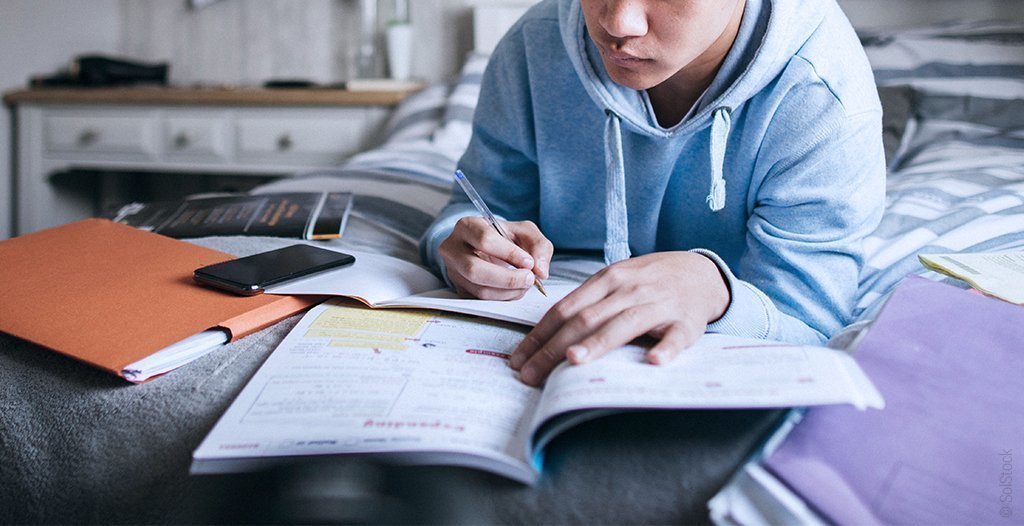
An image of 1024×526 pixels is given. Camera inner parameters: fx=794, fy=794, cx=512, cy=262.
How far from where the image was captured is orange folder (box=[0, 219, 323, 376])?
612mm

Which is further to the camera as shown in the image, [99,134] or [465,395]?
[99,134]

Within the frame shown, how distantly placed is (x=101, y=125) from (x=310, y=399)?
209 centimetres

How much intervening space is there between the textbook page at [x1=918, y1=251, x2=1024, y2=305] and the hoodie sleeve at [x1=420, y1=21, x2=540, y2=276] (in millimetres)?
455

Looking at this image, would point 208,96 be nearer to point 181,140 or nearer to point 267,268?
point 181,140

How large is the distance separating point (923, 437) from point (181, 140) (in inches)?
85.6

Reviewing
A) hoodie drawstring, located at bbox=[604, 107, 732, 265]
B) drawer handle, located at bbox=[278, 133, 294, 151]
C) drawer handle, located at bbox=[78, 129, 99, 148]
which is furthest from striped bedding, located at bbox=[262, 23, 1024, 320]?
drawer handle, located at bbox=[78, 129, 99, 148]

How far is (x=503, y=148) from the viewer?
978mm

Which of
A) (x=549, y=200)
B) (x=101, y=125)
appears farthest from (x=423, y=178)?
(x=101, y=125)

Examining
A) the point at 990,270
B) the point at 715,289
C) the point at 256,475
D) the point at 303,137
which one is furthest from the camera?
the point at 303,137

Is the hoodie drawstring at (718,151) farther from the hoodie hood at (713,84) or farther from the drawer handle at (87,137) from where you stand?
the drawer handle at (87,137)

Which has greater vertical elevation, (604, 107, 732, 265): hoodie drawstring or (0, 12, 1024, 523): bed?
(604, 107, 732, 265): hoodie drawstring

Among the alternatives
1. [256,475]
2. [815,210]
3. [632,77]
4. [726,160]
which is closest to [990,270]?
[815,210]

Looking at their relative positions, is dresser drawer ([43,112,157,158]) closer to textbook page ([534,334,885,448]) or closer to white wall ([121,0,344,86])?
white wall ([121,0,344,86])

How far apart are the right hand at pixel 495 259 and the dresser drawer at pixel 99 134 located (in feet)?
5.99
